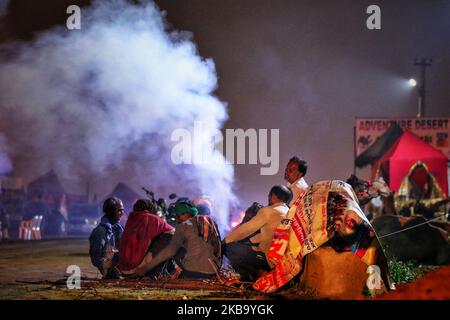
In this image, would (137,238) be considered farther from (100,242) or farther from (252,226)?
(252,226)

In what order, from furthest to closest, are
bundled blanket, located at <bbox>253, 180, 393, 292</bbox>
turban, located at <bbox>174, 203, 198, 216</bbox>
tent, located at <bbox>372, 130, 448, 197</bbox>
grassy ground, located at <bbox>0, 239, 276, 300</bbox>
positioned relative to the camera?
tent, located at <bbox>372, 130, 448, 197</bbox> → turban, located at <bbox>174, 203, 198, 216</bbox> → grassy ground, located at <bbox>0, 239, 276, 300</bbox> → bundled blanket, located at <bbox>253, 180, 393, 292</bbox>

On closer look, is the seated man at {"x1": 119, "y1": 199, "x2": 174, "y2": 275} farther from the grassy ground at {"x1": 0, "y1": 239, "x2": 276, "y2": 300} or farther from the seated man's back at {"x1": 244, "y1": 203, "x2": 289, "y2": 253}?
the seated man's back at {"x1": 244, "y1": 203, "x2": 289, "y2": 253}

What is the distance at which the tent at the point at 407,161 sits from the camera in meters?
17.9

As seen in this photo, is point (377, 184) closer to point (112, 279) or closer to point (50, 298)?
point (112, 279)

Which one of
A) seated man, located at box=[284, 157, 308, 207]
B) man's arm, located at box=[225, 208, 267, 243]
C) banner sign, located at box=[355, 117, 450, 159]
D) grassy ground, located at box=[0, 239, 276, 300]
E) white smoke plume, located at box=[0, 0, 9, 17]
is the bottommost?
grassy ground, located at box=[0, 239, 276, 300]

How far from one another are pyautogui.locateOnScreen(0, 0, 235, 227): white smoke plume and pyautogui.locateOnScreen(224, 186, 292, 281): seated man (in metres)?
6.46

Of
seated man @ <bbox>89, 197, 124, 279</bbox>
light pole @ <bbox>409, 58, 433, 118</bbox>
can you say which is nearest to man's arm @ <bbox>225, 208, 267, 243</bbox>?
seated man @ <bbox>89, 197, 124, 279</bbox>

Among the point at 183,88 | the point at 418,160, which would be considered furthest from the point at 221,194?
the point at 418,160

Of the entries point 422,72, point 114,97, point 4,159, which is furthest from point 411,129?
point 4,159

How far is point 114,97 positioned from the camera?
47.6 feet

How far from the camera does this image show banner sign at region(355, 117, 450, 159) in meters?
15.9

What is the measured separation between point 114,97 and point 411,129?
933 cm

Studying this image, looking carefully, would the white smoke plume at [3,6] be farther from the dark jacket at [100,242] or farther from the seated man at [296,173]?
the seated man at [296,173]
